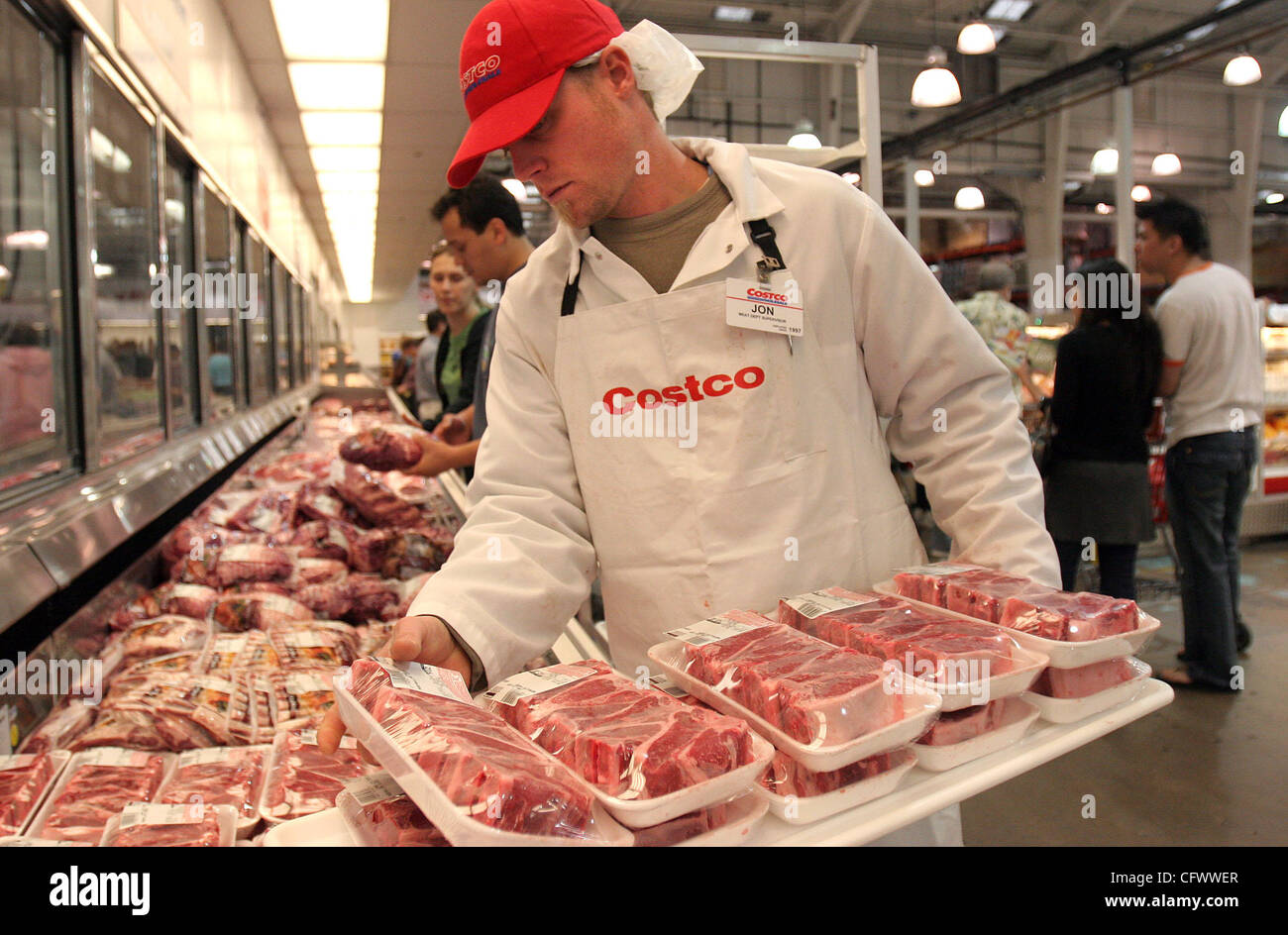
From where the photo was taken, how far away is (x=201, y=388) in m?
4.47

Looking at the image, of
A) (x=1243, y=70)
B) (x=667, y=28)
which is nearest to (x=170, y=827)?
(x=667, y=28)

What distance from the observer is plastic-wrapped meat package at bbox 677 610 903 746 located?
933 millimetres

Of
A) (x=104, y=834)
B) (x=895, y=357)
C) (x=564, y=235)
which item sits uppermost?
(x=564, y=235)

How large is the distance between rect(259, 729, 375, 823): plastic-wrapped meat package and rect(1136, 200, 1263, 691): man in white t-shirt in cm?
396

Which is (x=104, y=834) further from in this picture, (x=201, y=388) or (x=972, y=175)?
(x=972, y=175)

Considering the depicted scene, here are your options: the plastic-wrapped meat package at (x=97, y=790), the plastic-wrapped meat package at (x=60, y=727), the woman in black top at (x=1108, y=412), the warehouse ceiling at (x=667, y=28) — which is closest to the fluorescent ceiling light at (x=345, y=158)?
the warehouse ceiling at (x=667, y=28)

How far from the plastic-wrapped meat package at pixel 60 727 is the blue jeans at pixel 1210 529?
14.2 feet

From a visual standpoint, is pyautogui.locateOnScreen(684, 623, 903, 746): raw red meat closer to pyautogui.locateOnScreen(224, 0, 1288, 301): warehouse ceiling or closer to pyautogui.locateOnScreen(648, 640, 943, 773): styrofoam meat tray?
pyautogui.locateOnScreen(648, 640, 943, 773): styrofoam meat tray

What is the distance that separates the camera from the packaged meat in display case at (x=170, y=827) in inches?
45.3

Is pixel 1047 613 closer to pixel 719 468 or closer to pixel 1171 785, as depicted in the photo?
pixel 719 468

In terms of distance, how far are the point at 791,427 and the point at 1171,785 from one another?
2.68 metres
